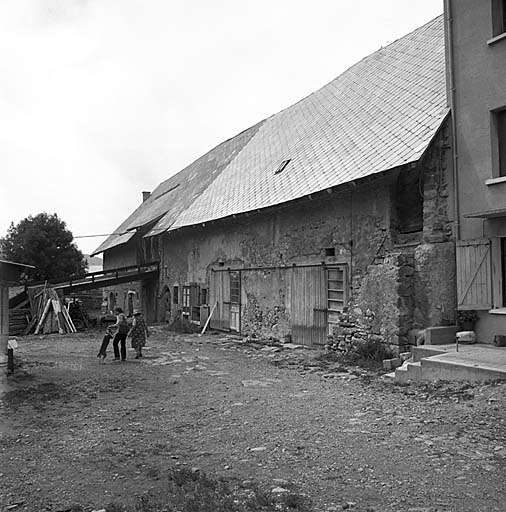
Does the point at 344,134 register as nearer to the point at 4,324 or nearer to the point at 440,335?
the point at 440,335

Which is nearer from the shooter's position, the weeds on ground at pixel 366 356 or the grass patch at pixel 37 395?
the grass patch at pixel 37 395

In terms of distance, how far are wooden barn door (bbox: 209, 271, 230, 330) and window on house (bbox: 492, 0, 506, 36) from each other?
426 inches

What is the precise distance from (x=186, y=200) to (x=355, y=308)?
13504 millimetres

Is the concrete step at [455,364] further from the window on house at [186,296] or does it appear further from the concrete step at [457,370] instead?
the window on house at [186,296]

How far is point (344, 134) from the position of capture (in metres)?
14.7

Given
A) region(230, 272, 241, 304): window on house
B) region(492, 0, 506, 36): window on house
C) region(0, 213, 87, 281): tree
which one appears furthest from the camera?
region(0, 213, 87, 281): tree

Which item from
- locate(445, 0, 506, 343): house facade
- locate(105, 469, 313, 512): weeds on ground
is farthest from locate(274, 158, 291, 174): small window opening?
locate(105, 469, 313, 512): weeds on ground

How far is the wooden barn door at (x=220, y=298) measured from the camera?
60.7 feet

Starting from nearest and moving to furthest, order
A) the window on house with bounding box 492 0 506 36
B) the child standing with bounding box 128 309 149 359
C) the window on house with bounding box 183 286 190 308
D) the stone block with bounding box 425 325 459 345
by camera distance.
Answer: the stone block with bounding box 425 325 459 345 → the window on house with bounding box 492 0 506 36 → the child standing with bounding box 128 309 149 359 → the window on house with bounding box 183 286 190 308

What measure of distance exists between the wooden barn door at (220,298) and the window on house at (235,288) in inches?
8.7

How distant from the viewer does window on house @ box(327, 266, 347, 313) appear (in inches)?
507

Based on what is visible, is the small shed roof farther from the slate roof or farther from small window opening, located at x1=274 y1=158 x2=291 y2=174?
small window opening, located at x1=274 y1=158 x2=291 y2=174

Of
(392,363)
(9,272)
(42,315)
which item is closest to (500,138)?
(392,363)

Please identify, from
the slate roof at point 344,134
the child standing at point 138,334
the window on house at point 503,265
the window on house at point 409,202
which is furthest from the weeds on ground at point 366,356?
the child standing at point 138,334
